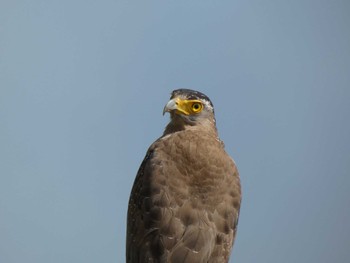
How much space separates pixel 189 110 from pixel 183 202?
1.47 meters

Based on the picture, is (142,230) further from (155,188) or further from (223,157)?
(223,157)

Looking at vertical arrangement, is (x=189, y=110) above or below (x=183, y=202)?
above

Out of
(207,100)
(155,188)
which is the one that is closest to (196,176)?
(155,188)

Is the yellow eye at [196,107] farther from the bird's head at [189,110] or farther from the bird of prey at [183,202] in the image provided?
the bird of prey at [183,202]

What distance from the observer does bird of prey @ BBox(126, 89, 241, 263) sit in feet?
37.8

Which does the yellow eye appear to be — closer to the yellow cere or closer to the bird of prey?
the yellow cere

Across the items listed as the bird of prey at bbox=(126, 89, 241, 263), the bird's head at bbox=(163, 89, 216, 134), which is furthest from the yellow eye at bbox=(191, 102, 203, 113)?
the bird of prey at bbox=(126, 89, 241, 263)

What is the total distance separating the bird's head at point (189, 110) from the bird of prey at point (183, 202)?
70 millimetres

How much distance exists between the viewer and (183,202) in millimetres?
11648

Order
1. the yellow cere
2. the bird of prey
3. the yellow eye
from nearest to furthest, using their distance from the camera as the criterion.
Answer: the bird of prey
the yellow cere
the yellow eye

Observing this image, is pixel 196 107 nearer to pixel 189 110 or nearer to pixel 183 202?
pixel 189 110

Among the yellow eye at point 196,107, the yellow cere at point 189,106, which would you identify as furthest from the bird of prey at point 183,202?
the yellow eye at point 196,107

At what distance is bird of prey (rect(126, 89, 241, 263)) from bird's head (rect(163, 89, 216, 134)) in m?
0.07

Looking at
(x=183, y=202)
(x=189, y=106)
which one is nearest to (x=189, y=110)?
(x=189, y=106)
